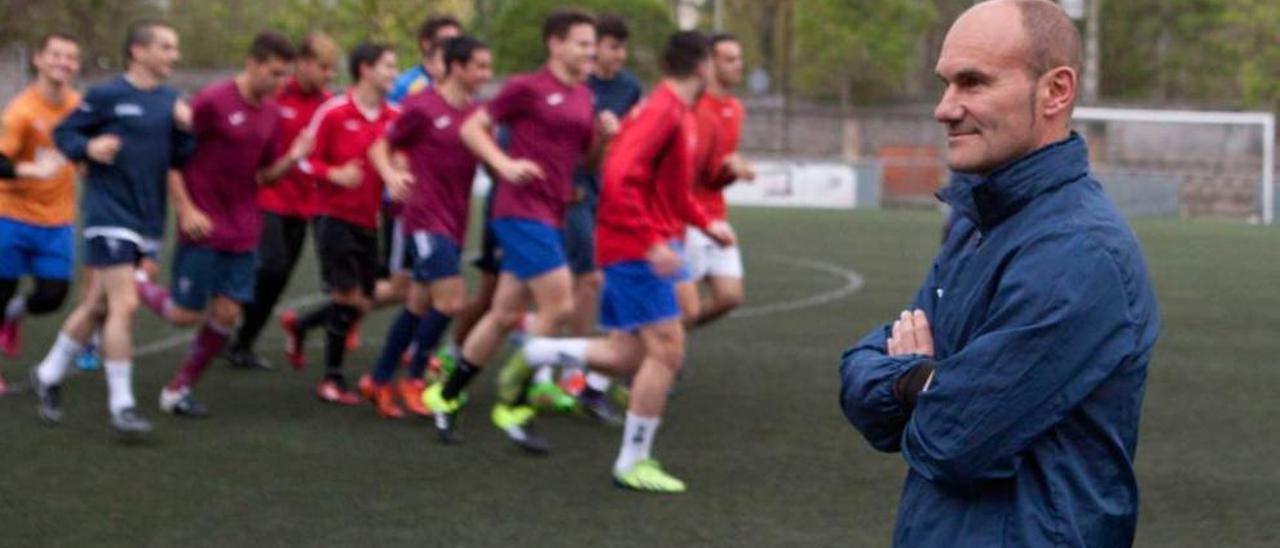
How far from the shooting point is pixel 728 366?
39.1ft

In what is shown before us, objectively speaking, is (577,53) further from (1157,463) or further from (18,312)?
(18,312)

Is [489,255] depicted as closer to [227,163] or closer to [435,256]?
[435,256]

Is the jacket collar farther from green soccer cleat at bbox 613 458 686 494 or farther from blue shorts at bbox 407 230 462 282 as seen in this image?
blue shorts at bbox 407 230 462 282

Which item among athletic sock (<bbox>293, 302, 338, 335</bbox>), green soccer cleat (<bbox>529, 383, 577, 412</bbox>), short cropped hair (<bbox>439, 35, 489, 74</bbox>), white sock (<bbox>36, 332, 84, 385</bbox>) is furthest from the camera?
athletic sock (<bbox>293, 302, 338, 335</bbox>)

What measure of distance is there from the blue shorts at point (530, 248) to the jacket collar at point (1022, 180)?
19.7 ft

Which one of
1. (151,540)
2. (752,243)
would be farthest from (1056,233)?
(752,243)

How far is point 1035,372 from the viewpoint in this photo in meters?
2.86

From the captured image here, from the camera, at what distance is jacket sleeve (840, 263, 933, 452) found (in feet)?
10.2

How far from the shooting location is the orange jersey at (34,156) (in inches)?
401

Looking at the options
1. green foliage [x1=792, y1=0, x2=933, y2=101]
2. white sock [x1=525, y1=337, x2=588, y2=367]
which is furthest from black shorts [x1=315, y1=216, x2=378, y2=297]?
green foliage [x1=792, y1=0, x2=933, y2=101]

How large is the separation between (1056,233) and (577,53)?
6.36 metres

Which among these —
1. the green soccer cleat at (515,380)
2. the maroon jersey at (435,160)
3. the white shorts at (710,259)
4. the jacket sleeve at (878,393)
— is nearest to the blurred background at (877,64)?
the white shorts at (710,259)

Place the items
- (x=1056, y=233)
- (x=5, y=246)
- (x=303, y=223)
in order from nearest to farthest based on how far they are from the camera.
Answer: (x=1056, y=233), (x=5, y=246), (x=303, y=223)

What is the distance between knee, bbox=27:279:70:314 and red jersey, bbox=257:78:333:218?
53.6 inches
